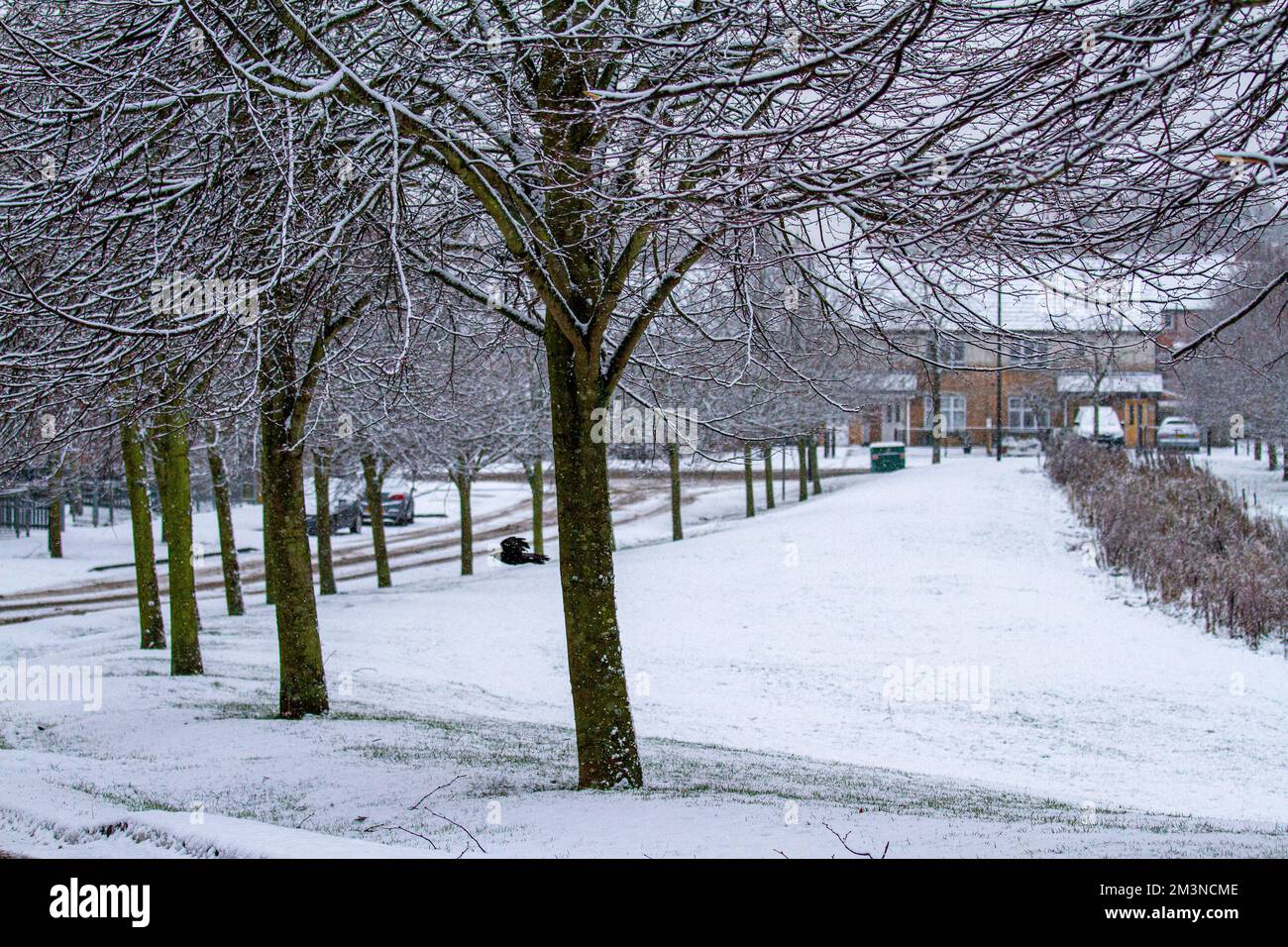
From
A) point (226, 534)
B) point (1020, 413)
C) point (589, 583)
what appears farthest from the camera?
point (1020, 413)

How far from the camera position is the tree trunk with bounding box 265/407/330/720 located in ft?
33.7

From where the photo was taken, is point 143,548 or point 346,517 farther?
point 346,517

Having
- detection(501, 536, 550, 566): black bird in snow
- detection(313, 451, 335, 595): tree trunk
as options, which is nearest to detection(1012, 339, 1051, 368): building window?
detection(313, 451, 335, 595): tree trunk

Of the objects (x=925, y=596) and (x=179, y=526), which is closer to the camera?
(x=179, y=526)

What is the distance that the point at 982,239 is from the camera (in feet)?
17.3

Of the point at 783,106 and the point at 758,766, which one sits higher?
the point at 783,106

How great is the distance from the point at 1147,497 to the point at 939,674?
10.8 m

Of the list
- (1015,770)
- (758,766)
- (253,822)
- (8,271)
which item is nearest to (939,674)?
(1015,770)

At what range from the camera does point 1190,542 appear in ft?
63.8

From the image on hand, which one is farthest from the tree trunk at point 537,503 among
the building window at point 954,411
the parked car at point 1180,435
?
the parked car at point 1180,435

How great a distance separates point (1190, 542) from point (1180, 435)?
29.9 meters

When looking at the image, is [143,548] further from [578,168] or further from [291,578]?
[578,168]

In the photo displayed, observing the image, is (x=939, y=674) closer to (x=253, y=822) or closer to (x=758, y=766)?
(x=758, y=766)

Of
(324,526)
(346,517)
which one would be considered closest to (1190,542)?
(324,526)
